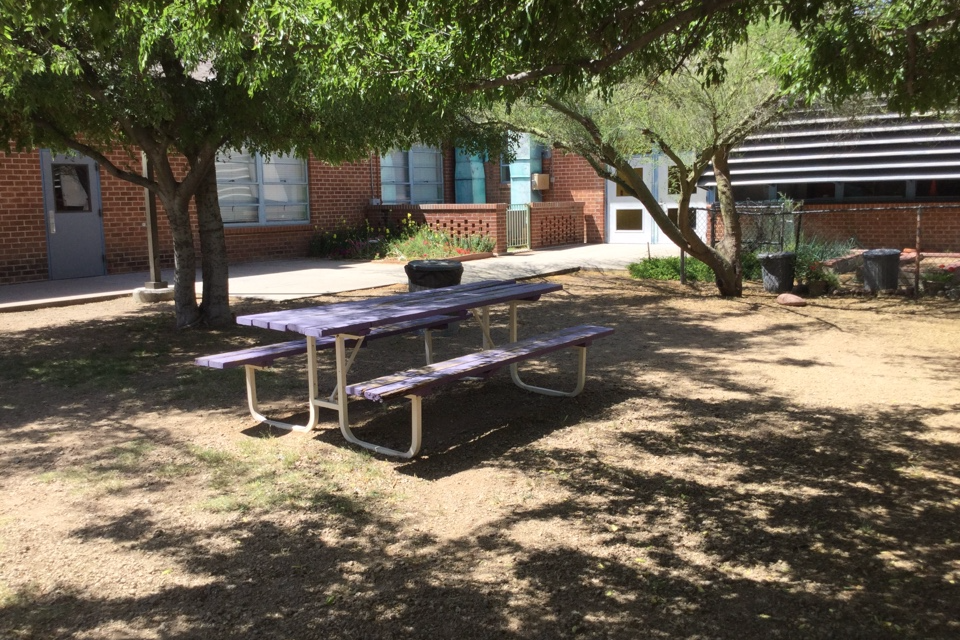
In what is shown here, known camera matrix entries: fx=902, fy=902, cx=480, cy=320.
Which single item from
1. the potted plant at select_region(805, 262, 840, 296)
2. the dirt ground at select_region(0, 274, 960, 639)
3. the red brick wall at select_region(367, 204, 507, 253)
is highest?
the red brick wall at select_region(367, 204, 507, 253)

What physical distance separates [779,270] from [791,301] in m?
1.19

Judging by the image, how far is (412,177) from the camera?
21547 mm

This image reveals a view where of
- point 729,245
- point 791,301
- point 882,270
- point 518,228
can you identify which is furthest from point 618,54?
point 518,228

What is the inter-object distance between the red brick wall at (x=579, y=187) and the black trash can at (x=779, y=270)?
8.67 meters

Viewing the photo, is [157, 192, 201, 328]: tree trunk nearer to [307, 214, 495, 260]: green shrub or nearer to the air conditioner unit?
[307, 214, 495, 260]: green shrub

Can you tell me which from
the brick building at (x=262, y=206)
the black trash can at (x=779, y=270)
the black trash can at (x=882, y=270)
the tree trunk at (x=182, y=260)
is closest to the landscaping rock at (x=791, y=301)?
the black trash can at (x=779, y=270)

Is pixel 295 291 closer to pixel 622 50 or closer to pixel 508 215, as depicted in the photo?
pixel 508 215

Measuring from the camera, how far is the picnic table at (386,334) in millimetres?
5477

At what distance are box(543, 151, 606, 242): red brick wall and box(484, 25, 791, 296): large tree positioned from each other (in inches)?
333

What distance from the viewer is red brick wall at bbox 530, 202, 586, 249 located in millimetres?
19984

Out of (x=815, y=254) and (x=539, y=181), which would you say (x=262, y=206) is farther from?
(x=815, y=254)

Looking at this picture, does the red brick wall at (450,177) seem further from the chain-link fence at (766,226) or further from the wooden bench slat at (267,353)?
the wooden bench slat at (267,353)

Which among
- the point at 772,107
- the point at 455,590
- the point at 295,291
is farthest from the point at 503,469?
the point at 295,291

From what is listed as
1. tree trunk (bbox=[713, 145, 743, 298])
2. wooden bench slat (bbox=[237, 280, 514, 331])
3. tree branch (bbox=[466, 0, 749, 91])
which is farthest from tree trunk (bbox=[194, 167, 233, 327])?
tree trunk (bbox=[713, 145, 743, 298])
